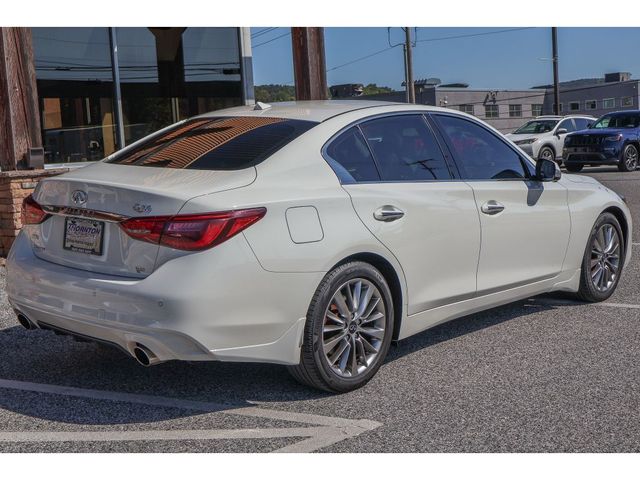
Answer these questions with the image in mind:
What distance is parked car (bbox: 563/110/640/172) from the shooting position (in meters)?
22.4

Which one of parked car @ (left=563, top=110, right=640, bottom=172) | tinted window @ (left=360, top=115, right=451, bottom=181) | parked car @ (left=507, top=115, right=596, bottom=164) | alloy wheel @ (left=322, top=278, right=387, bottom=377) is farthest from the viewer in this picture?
parked car @ (left=507, top=115, right=596, bottom=164)

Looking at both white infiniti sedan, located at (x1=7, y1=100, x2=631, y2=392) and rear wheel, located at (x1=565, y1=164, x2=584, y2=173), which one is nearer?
white infiniti sedan, located at (x1=7, y1=100, x2=631, y2=392)

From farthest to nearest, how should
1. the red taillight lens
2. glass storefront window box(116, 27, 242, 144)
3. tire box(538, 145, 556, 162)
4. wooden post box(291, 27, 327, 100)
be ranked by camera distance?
1. tire box(538, 145, 556, 162)
2. glass storefront window box(116, 27, 242, 144)
3. wooden post box(291, 27, 327, 100)
4. the red taillight lens

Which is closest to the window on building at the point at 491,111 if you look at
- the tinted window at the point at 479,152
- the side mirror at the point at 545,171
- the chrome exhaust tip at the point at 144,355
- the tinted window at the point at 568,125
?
the tinted window at the point at 568,125

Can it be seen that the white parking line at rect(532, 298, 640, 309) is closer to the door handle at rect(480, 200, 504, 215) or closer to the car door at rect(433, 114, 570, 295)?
the car door at rect(433, 114, 570, 295)

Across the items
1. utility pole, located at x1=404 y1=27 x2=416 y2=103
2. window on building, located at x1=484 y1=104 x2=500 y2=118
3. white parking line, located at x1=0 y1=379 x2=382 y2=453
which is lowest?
white parking line, located at x1=0 y1=379 x2=382 y2=453

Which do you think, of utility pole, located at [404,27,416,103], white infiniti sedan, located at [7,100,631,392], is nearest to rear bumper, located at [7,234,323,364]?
white infiniti sedan, located at [7,100,631,392]


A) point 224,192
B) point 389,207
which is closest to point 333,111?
point 389,207

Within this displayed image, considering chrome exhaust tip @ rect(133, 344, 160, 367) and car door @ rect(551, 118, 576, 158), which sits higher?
car door @ rect(551, 118, 576, 158)

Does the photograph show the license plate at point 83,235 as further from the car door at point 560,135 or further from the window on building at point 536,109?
the window on building at point 536,109

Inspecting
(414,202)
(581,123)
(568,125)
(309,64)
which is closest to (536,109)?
(581,123)

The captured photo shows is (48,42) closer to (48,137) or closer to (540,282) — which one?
(48,137)

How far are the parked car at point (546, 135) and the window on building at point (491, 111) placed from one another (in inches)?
1855

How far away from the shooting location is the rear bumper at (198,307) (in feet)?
13.0
